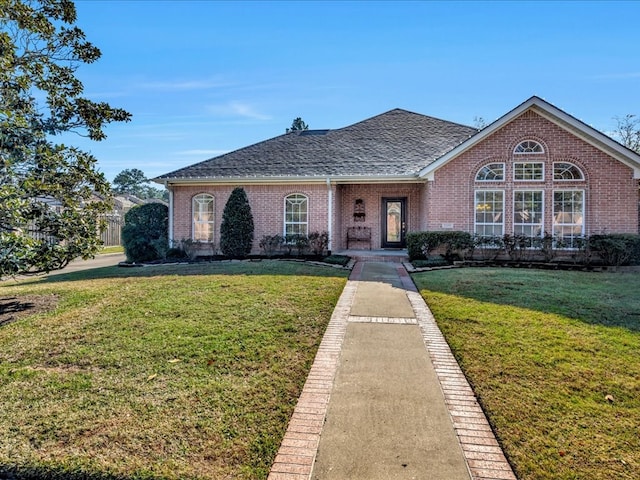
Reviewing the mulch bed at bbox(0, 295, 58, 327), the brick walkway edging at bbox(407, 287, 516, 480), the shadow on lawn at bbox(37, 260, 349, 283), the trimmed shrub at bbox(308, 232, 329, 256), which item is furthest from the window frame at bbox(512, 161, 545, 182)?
the mulch bed at bbox(0, 295, 58, 327)

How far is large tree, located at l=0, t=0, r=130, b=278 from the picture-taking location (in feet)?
17.1

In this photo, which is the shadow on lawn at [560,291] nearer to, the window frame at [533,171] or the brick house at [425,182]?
the brick house at [425,182]

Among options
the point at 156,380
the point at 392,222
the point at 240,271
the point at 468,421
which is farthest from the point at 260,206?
the point at 468,421

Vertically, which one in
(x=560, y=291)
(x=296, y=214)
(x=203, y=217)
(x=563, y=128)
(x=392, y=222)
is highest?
(x=563, y=128)

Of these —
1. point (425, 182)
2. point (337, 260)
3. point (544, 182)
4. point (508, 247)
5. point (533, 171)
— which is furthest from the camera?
point (425, 182)

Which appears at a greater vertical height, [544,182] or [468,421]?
[544,182]

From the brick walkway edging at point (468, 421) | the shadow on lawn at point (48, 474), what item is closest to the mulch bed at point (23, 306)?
the shadow on lawn at point (48, 474)

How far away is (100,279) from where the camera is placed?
33.3ft

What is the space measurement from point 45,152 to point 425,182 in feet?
40.7

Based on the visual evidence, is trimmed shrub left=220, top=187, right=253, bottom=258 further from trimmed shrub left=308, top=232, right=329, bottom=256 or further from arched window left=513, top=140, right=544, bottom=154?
arched window left=513, top=140, right=544, bottom=154

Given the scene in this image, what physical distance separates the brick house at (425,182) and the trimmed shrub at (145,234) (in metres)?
0.55

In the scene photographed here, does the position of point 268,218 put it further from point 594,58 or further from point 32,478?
point 594,58

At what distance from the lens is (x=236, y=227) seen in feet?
48.9

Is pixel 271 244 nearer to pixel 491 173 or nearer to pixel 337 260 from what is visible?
pixel 337 260
